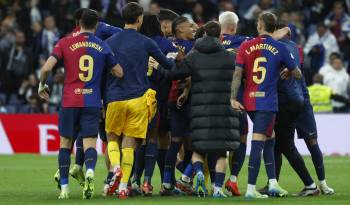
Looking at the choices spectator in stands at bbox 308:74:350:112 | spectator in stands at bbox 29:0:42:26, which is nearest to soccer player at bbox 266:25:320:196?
spectator in stands at bbox 308:74:350:112

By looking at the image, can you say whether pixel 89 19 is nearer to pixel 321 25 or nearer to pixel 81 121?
pixel 81 121

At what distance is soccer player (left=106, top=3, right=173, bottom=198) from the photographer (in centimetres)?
1401

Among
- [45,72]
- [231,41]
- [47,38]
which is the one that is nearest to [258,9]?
[47,38]

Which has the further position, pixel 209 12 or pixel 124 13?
pixel 209 12

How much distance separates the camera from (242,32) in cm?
2547

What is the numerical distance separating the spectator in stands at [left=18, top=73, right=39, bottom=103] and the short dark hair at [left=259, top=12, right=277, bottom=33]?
43.1 feet

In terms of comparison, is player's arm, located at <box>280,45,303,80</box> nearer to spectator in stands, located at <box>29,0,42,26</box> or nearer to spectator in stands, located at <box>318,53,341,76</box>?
spectator in stands, located at <box>318,53,341,76</box>

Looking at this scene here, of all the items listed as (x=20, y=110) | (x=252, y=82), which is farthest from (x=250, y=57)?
(x=20, y=110)

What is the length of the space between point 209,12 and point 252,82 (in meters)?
14.3

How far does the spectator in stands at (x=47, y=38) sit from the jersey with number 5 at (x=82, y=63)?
533 inches

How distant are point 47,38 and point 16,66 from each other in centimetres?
101

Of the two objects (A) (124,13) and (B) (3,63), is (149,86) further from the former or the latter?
(B) (3,63)

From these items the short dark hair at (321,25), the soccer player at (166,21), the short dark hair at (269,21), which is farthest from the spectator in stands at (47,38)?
the short dark hair at (269,21)

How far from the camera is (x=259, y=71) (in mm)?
13898
